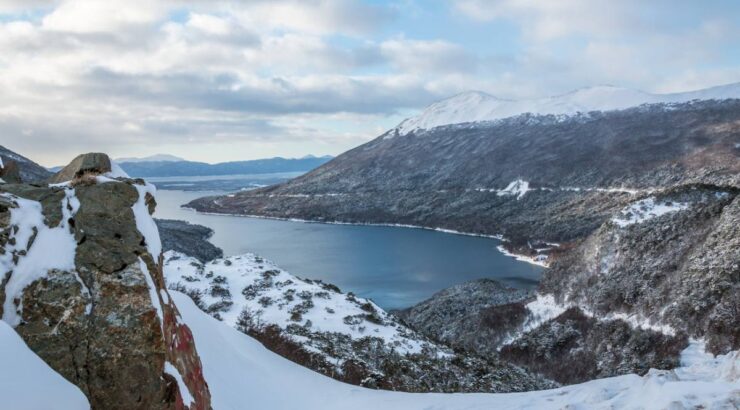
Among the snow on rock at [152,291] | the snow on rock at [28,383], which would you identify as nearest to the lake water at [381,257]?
the snow on rock at [152,291]

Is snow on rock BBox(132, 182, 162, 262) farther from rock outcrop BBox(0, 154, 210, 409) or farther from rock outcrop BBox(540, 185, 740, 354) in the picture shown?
rock outcrop BBox(540, 185, 740, 354)

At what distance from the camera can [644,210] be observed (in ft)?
181

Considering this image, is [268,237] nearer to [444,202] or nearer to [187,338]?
[444,202]

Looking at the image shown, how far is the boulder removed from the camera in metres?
12.8

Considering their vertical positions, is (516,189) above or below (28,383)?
above

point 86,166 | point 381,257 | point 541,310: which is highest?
point 86,166

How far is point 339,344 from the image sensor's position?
27406mm

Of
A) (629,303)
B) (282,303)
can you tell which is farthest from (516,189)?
(282,303)

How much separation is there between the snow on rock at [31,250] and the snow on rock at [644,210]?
180ft

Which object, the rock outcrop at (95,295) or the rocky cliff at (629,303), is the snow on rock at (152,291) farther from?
the rocky cliff at (629,303)

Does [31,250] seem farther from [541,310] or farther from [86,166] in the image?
[541,310]

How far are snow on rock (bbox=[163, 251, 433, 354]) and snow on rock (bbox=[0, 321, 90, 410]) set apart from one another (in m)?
18.5

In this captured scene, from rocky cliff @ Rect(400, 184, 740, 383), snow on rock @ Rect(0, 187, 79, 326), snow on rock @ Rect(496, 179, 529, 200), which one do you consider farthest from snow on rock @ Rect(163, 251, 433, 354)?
snow on rock @ Rect(496, 179, 529, 200)

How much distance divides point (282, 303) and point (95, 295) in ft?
76.5
